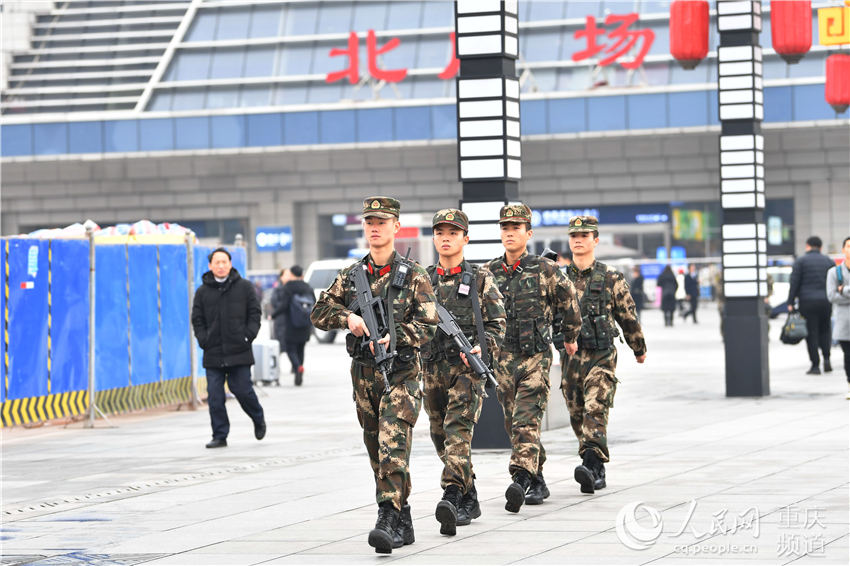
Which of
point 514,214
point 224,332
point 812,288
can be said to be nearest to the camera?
point 514,214

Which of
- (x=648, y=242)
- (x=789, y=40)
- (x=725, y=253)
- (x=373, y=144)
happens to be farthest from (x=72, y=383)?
(x=648, y=242)

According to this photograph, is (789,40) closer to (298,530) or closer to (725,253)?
(725,253)

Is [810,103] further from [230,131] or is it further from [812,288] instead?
[812,288]

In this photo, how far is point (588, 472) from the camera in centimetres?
984

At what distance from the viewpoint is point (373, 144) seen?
5072 centimetres

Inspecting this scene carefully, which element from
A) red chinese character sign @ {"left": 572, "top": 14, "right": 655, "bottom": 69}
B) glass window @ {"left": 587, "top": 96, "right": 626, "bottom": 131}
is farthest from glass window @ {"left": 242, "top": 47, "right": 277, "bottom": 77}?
glass window @ {"left": 587, "top": 96, "right": 626, "bottom": 131}

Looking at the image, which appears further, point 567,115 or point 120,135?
point 120,135

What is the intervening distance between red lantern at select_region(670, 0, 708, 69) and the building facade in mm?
28837

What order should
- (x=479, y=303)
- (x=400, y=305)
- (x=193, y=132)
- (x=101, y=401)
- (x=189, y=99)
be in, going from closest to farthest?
(x=400, y=305)
(x=479, y=303)
(x=101, y=401)
(x=193, y=132)
(x=189, y=99)

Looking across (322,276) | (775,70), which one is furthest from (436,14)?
(322,276)

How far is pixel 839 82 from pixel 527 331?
570 inches

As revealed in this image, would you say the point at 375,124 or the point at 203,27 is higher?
the point at 203,27

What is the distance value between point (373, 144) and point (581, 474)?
41409 millimetres

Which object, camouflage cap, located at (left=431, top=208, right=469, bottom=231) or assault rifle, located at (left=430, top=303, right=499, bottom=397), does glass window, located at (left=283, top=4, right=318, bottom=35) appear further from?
assault rifle, located at (left=430, top=303, right=499, bottom=397)
